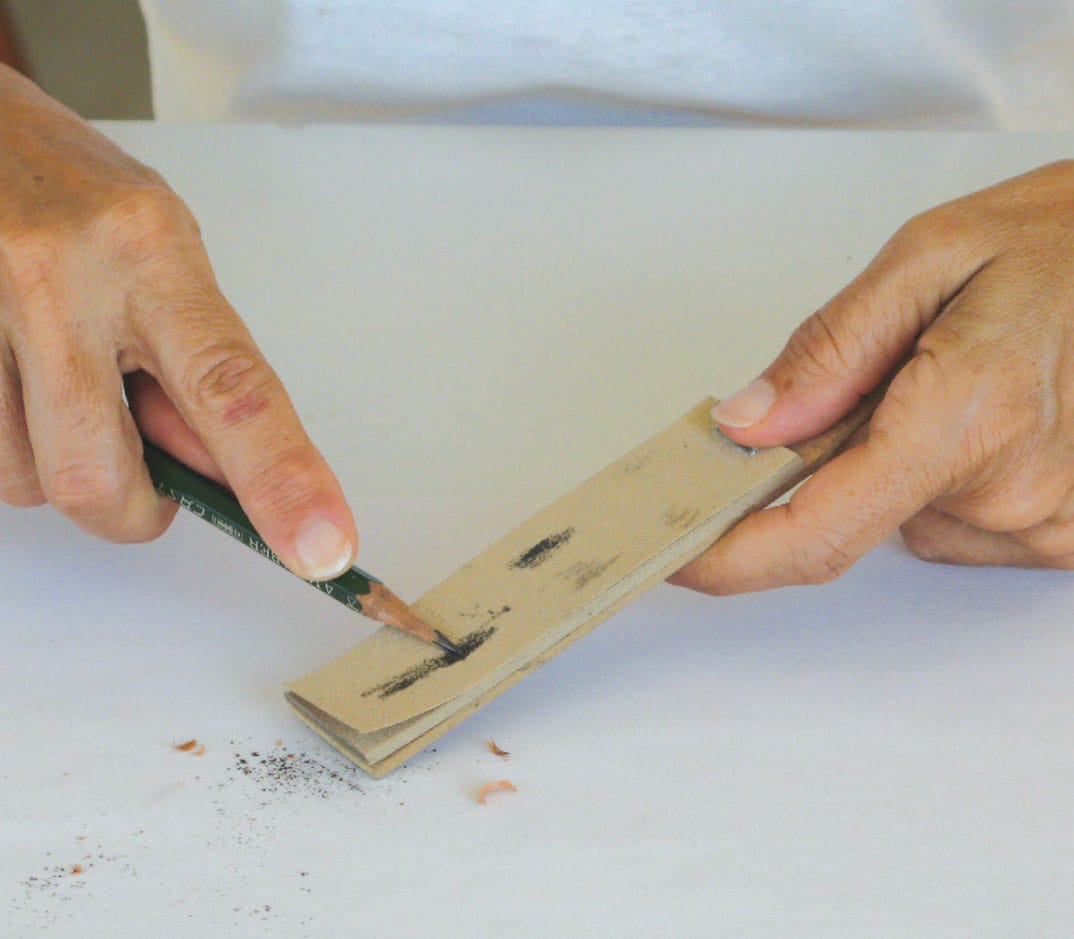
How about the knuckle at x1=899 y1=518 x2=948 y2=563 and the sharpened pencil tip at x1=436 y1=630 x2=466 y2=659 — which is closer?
the sharpened pencil tip at x1=436 y1=630 x2=466 y2=659

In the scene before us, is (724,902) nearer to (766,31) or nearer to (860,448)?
(860,448)

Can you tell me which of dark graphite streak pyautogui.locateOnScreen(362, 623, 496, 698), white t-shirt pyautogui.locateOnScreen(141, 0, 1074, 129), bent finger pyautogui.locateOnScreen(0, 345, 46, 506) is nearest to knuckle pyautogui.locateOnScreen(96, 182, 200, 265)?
bent finger pyautogui.locateOnScreen(0, 345, 46, 506)

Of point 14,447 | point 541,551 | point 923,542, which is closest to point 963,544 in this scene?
point 923,542

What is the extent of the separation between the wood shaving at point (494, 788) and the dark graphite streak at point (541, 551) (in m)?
0.14

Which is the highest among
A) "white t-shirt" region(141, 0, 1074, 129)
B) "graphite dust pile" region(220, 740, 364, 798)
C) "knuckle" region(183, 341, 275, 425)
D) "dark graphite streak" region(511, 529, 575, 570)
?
"white t-shirt" region(141, 0, 1074, 129)

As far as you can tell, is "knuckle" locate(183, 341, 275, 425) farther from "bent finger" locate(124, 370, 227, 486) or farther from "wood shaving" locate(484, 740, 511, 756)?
"wood shaving" locate(484, 740, 511, 756)

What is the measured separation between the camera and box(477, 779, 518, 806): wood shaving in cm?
78

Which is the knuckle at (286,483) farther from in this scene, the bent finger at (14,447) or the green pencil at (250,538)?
the bent finger at (14,447)

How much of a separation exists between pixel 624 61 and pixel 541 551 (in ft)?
2.43

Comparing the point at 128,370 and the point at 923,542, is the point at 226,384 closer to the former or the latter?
the point at 128,370

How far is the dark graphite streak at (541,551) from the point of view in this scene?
33.6 inches

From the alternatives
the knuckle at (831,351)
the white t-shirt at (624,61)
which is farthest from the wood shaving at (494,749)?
the white t-shirt at (624,61)

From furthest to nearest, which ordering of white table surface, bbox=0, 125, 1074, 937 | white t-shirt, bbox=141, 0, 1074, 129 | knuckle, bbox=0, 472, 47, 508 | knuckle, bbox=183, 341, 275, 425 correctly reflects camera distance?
white t-shirt, bbox=141, 0, 1074, 129 → knuckle, bbox=0, 472, 47, 508 → knuckle, bbox=183, 341, 275, 425 → white table surface, bbox=0, 125, 1074, 937

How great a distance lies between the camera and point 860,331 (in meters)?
0.91
